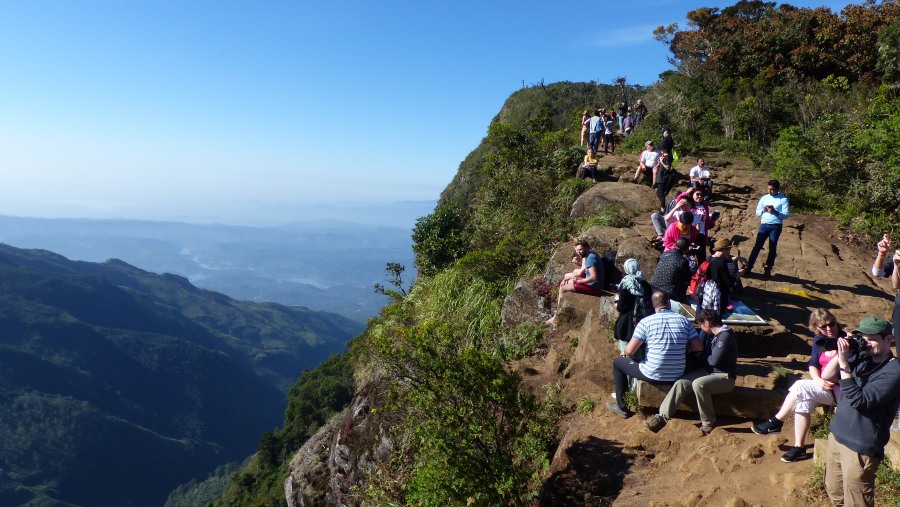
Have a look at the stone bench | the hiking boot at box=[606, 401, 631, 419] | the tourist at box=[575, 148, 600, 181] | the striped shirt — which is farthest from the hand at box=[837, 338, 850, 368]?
the tourist at box=[575, 148, 600, 181]

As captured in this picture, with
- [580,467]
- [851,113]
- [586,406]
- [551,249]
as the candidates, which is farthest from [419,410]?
[851,113]

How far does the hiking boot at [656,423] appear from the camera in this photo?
5090 millimetres

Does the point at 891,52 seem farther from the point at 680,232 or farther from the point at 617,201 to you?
the point at 680,232

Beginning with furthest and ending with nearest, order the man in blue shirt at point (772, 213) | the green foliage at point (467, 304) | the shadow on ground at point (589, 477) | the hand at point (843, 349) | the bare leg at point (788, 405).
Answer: the green foliage at point (467, 304)
the man in blue shirt at point (772, 213)
the shadow on ground at point (589, 477)
the bare leg at point (788, 405)
the hand at point (843, 349)

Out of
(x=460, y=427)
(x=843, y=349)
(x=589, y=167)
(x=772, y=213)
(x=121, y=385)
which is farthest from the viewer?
(x=121, y=385)

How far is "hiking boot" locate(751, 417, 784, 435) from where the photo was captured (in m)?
4.84

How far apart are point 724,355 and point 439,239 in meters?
11.0

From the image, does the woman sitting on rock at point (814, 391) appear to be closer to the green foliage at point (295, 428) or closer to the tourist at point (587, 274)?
the tourist at point (587, 274)

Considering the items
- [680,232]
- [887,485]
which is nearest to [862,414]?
[887,485]

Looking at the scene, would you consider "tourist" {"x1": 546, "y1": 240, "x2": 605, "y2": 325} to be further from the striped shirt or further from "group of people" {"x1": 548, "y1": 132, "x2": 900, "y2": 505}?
the striped shirt

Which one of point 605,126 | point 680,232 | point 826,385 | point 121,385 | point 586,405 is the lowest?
point 121,385

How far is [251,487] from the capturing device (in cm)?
4369

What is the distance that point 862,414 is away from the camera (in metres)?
3.35

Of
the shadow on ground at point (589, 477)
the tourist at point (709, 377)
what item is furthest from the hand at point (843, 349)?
the shadow on ground at point (589, 477)
